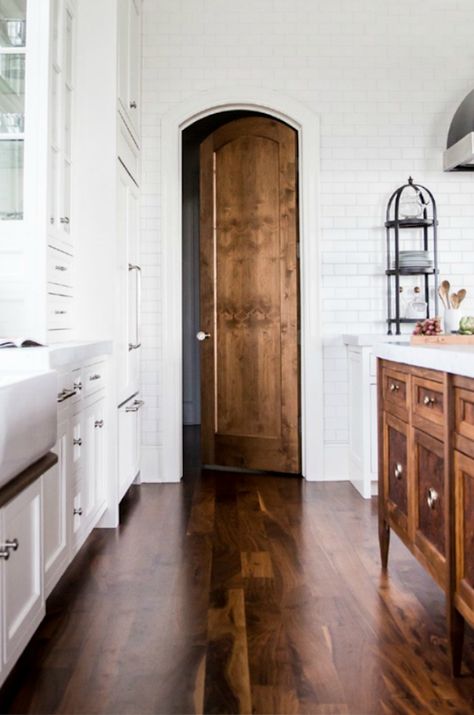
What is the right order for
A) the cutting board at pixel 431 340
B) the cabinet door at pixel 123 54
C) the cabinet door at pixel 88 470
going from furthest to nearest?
the cabinet door at pixel 123 54, the cabinet door at pixel 88 470, the cutting board at pixel 431 340

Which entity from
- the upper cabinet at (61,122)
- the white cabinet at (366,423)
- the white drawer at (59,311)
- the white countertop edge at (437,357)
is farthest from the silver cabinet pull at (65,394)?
the white cabinet at (366,423)

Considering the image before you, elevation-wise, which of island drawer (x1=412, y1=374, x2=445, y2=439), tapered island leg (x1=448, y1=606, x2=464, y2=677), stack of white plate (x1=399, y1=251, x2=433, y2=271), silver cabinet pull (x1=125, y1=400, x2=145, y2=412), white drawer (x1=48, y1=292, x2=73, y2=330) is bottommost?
tapered island leg (x1=448, y1=606, x2=464, y2=677)

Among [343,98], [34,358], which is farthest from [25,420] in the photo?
[343,98]

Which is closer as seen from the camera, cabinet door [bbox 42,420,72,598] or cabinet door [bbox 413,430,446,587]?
cabinet door [bbox 413,430,446,587]

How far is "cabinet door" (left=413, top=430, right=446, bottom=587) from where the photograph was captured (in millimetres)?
1866

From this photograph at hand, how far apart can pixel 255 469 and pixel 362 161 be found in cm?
218

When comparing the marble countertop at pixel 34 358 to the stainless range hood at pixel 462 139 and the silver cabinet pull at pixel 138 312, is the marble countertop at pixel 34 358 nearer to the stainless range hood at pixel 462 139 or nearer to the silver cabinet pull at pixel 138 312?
the silver cabinet pull at pixel 138 312

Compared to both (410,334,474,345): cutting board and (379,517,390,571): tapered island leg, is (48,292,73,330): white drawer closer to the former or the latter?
(410,334,474,345): cutting board

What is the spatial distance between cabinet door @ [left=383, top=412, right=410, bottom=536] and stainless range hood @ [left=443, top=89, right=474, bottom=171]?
216cm

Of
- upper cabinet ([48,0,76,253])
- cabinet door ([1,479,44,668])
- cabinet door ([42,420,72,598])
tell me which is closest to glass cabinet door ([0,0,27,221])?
upper cabinet ([48,0,76,253])

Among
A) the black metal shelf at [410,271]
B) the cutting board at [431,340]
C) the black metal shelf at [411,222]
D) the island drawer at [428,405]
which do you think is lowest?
the island drawer at [428,405]

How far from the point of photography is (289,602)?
7.44 ft

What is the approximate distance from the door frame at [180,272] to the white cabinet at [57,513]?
1858 millimetres

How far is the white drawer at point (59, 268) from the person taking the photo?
2.74 meters
